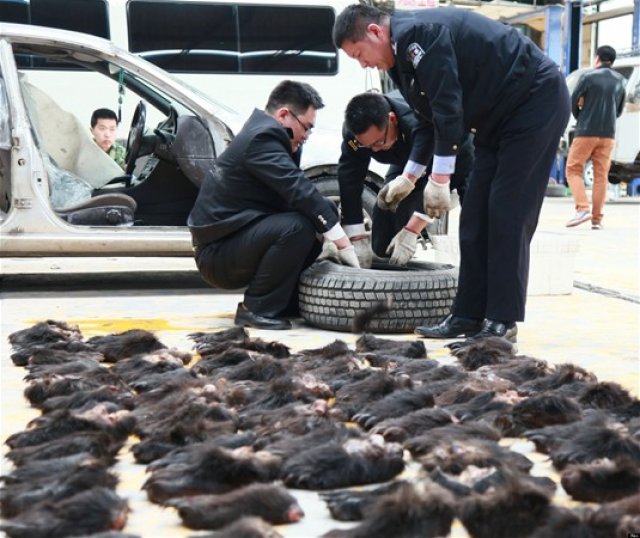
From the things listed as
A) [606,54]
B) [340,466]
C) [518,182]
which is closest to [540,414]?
[340,466]

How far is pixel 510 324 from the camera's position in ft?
18.8

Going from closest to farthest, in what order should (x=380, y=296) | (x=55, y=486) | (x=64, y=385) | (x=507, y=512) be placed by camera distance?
(x=507, y=512) < (x=55, y=486) < (x=64, y=385) < (x=380, y=296)

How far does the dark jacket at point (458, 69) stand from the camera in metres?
5.41

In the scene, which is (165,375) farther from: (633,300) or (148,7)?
(148,7)

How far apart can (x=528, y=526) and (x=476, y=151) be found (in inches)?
138

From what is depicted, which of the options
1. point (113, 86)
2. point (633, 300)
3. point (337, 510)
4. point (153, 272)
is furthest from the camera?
point (113, 86)

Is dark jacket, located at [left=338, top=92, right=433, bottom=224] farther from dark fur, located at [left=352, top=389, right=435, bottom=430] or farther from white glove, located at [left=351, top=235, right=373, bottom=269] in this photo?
dark fur, located at [left=352, top=389, right=435, bottom=430]

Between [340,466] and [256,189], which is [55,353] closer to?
[256,189]

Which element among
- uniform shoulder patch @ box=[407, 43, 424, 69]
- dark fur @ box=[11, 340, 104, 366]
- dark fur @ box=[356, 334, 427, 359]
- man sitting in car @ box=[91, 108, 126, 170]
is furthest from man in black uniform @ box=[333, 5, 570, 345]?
man sitting in car @ box=[91, 108, 126, 170]

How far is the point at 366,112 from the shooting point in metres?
6.52

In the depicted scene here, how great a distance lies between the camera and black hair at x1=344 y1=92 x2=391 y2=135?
651 cm

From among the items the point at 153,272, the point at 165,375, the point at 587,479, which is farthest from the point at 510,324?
the point at 153,272

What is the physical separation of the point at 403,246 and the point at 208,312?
1372mm

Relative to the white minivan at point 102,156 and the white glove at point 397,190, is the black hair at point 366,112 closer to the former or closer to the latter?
the white glove at point 397,190
